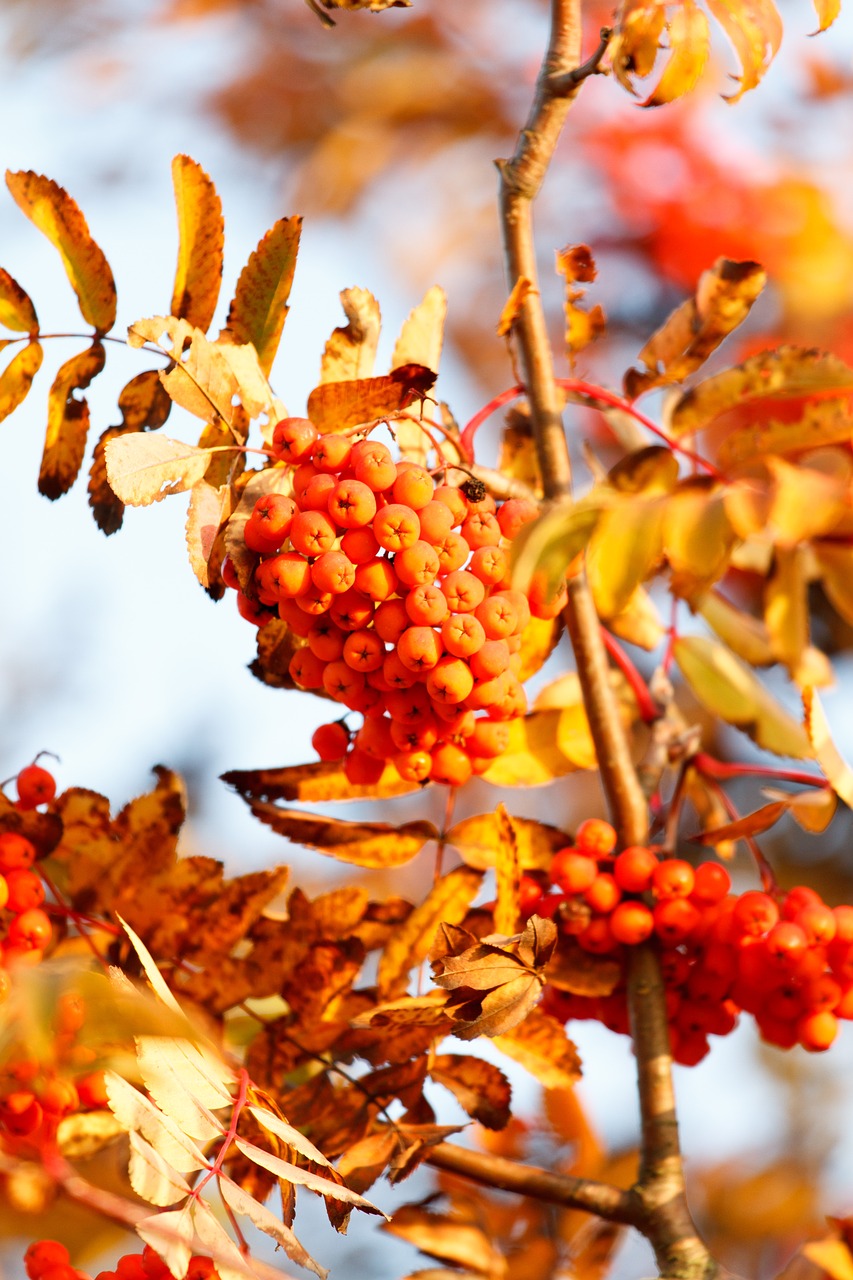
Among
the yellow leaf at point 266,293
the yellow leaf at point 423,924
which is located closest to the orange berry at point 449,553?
the yellow leaf at point 266,293

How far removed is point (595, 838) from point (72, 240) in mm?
731

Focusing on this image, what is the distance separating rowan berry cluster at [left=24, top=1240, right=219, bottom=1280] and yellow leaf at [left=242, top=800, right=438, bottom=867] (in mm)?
393

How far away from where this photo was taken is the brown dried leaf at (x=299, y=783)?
1.27 m

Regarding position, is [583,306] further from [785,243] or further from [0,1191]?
[785,243]

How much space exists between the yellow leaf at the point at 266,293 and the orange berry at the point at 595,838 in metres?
0.52

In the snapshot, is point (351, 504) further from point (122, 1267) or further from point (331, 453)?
point (122, 1267)

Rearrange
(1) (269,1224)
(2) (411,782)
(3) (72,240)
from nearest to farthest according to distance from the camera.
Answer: (1) (269,1224)
(3) (72,240)
(2) (411,782)

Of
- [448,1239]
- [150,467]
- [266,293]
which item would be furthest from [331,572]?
[448,1239]

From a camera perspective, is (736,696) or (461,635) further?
(736,696)

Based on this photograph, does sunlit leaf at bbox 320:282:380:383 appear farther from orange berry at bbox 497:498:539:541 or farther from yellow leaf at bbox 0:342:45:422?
yellow leaf at bbox 0:342:45:422

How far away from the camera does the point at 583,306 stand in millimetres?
1307

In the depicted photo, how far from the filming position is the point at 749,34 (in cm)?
109

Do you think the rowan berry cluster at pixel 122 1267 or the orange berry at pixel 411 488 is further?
the orange berry at pixel 411 488

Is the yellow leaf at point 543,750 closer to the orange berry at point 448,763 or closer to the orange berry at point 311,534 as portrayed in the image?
the orange berry at point 448,763
